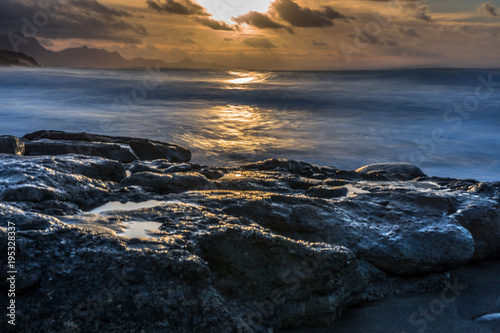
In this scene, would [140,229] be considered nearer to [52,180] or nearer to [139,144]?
[52,180]

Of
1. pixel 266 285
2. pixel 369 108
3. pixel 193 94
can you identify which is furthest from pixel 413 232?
pixel 193 94

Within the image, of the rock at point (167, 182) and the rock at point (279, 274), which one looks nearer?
the rock at point (279, 274)

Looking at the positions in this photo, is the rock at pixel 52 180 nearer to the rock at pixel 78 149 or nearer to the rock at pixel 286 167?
the rock at pixel 78 149

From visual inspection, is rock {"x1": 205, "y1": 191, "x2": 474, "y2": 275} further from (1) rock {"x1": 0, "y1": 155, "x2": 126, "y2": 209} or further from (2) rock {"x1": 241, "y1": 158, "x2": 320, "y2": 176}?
(2) rock {"x1": 241, "y1": 158, "x2": 320, "y2": 176}

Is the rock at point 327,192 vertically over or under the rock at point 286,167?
over

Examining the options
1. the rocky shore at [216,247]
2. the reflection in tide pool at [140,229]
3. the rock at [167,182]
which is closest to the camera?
the rocky shore at [216,247]

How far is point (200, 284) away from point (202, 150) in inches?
437

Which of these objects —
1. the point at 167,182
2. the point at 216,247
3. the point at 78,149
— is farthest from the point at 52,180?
the point at 78,149

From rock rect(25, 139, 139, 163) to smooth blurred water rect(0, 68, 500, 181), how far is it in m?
5.68

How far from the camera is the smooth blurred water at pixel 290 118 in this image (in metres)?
13.3

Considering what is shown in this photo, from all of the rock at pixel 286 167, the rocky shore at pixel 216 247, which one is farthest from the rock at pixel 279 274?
the rock at pixel 286 167

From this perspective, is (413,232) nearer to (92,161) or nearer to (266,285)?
(266,285)

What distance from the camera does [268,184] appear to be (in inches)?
172

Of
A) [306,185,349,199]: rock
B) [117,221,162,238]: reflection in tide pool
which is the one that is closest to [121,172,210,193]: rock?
[117,221,162,238]: reflection in tide pool
